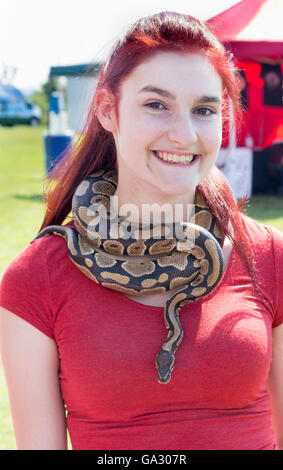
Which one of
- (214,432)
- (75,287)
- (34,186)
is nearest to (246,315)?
(214,432)

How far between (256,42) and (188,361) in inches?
331

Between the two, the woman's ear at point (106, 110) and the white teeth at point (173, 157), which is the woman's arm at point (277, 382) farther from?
the woman's ear at point (106, 110)

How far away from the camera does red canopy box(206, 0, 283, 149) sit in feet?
30.5

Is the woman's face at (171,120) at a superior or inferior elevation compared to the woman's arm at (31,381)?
superior

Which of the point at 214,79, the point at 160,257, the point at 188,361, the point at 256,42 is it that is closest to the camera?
the point at 188,361

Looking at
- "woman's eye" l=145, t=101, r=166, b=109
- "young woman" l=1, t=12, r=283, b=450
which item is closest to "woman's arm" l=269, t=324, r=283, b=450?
"young woman" l=1, t=12, r=283, b=450

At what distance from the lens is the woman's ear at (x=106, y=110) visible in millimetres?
2205

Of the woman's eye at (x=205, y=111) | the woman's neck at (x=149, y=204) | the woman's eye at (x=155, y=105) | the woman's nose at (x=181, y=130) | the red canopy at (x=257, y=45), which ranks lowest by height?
the woman's neck at (x=149, y=204)

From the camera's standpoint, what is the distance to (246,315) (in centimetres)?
208

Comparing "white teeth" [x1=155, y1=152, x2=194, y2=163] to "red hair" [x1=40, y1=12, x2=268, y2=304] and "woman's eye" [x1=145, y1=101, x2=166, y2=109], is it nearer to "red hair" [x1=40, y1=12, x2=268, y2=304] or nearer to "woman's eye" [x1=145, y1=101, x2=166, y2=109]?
"woman's eye" [x1=145, y1=101, x2=166, y2=109]

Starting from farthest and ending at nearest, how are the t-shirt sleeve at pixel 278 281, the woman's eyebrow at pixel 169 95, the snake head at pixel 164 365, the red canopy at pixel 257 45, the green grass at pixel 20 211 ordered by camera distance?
1. the red canopy at pixel 257 45
2. the green grass at pixel 20 211
3. the t-shirt sleeve at pixel 278 281
4. the woman's eyebrow at pixel 169 95
5. the snake head at pixel 164 365

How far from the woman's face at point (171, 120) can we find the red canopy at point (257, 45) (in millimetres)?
6577

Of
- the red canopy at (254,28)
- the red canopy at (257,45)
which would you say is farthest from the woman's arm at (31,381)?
the red canopy at (254,28)
